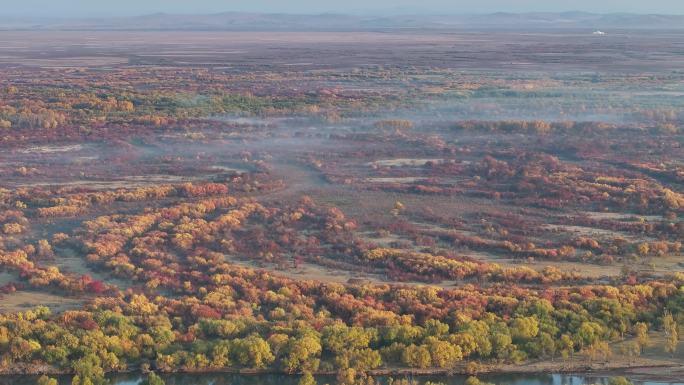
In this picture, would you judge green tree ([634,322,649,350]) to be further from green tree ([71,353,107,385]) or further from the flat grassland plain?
green tree ([71,353,107,385])

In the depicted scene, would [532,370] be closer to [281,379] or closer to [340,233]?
[281,379]

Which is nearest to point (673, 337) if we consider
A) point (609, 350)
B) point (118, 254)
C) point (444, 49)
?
point (609, 350)

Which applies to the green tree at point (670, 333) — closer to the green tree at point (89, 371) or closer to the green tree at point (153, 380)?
the green tree at point (153, 380)

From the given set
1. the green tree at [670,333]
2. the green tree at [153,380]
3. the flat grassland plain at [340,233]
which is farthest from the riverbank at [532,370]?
the green tree at [153,380]

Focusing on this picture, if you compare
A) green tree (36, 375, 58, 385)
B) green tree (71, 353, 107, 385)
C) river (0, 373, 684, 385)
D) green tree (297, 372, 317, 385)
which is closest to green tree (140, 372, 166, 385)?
river (0, 373, 684, 385)

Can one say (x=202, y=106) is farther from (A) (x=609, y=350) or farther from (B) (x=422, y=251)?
(A) (x=609, y=350)

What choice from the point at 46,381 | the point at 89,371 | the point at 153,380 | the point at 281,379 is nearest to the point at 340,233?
the point at 281,379

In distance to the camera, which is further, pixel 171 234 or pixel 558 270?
pixel 171 234

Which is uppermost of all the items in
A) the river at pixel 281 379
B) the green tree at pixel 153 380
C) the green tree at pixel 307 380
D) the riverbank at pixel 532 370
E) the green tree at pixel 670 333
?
the green tree at pixel 670 333
